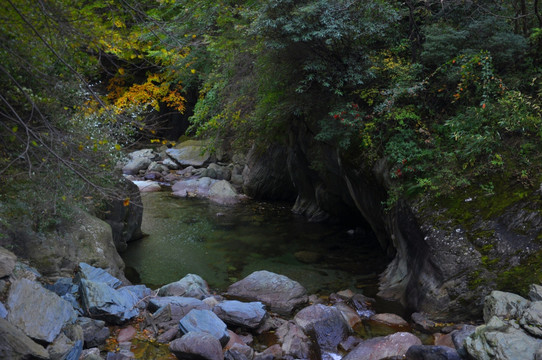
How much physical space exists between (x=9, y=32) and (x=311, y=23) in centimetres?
487

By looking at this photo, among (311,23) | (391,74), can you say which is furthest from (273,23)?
(391,74)

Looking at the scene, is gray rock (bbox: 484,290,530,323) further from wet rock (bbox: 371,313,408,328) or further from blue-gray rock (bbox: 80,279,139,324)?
blue-gray rock (bbox: 80,279,139,324)

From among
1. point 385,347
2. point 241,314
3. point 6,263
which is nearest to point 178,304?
point 241,314

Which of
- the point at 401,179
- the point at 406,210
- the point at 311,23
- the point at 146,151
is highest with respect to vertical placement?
the point at 311,23

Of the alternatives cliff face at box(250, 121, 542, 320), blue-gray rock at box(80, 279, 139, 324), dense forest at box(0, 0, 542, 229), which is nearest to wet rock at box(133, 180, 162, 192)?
dense forest at box(0, 0, 542, 229)

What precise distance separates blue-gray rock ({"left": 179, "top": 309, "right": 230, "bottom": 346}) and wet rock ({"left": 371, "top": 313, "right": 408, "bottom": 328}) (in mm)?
2403

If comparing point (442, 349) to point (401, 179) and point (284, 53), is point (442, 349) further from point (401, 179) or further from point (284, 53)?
point (284, 53)

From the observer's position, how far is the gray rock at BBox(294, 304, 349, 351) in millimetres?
5820

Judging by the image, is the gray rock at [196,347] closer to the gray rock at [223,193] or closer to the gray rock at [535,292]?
the gray rock at [535,292]

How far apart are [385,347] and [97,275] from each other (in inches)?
167

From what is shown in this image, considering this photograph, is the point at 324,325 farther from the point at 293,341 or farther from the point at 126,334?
the point at 126,334

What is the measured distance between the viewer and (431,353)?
498cm

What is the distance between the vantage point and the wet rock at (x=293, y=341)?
5.44 m

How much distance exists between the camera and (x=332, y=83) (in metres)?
8.50
